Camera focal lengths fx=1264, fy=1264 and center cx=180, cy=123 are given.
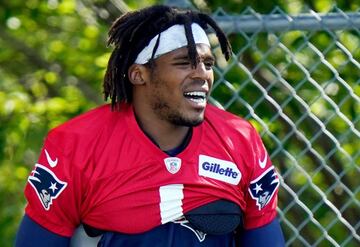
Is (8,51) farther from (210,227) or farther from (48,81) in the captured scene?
(210,227)

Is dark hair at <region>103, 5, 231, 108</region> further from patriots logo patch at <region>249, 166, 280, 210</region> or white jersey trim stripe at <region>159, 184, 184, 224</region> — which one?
patriots logo patch at <region>249, 166, 280, 210</region>

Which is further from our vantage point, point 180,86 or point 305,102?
point 305,102

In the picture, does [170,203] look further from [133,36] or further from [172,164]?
[133,36]

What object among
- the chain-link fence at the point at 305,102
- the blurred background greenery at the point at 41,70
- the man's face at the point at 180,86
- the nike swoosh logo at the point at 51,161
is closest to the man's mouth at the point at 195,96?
the man's face at the point at 180,86

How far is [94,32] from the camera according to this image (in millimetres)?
6504

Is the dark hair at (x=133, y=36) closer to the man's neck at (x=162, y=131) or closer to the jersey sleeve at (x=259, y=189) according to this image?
the man's neck at (x=162, y=131)

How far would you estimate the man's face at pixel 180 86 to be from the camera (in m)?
4.16

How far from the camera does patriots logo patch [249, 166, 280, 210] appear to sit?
170 inches

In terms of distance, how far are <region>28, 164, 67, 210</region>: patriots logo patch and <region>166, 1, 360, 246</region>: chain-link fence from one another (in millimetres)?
985

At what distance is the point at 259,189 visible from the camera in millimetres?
4324

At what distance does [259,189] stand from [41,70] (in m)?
2.84

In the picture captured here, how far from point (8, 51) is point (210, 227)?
300 cm

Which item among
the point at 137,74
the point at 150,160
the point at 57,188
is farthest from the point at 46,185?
the point at 137,74

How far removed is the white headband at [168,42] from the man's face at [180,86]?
18 millimetres
